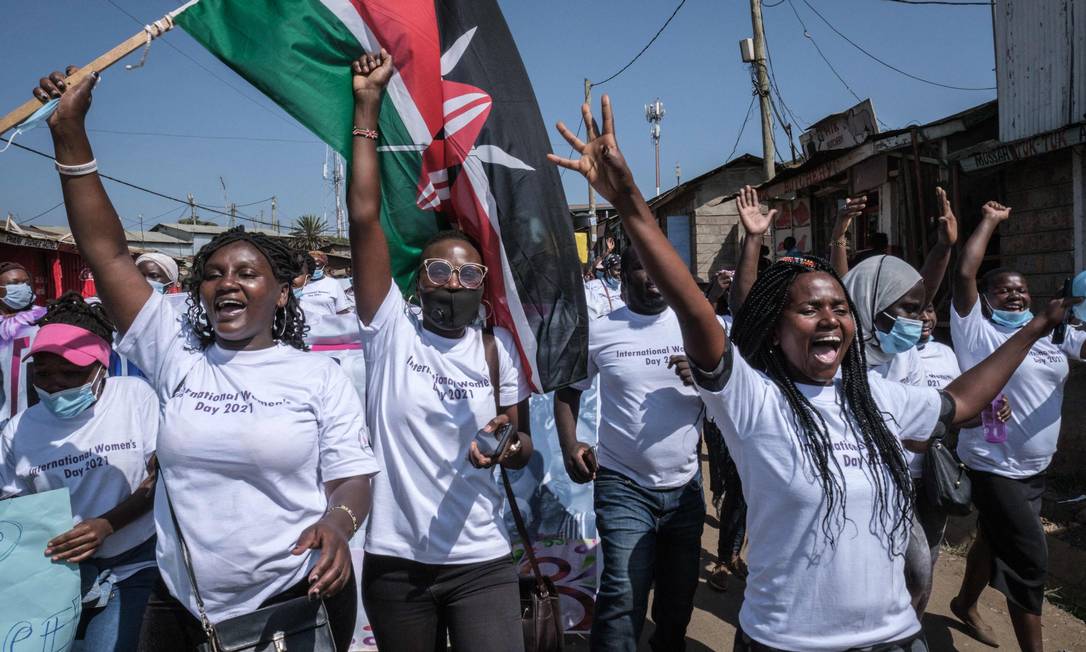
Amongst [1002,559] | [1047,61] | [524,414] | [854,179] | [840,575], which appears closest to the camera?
[840,575]

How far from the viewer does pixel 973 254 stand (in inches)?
153

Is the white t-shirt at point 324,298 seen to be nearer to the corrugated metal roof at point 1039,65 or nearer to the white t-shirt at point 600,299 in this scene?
the white t-shirt at point 600,299

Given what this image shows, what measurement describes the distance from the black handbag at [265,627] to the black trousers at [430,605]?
0.95 feet

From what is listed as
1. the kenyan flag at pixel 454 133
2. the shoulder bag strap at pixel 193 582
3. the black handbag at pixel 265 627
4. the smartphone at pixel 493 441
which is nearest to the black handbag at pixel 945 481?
the kenyan flag at pixel 454 133

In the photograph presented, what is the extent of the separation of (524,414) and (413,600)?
789 mm

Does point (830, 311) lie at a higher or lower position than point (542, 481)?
higher

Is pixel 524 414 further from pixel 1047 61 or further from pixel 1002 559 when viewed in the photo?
pixel 1047 61

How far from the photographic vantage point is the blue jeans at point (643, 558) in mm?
3236

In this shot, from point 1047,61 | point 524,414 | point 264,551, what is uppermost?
point 1047,61

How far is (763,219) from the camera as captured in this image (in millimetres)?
2955

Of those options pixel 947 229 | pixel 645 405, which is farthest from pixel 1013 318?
pixel 645 405

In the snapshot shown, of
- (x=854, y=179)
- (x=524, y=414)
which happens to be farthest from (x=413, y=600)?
(x=854, y=179)

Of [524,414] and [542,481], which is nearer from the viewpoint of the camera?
[524,414]

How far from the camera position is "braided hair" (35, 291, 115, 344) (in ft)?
9.79
